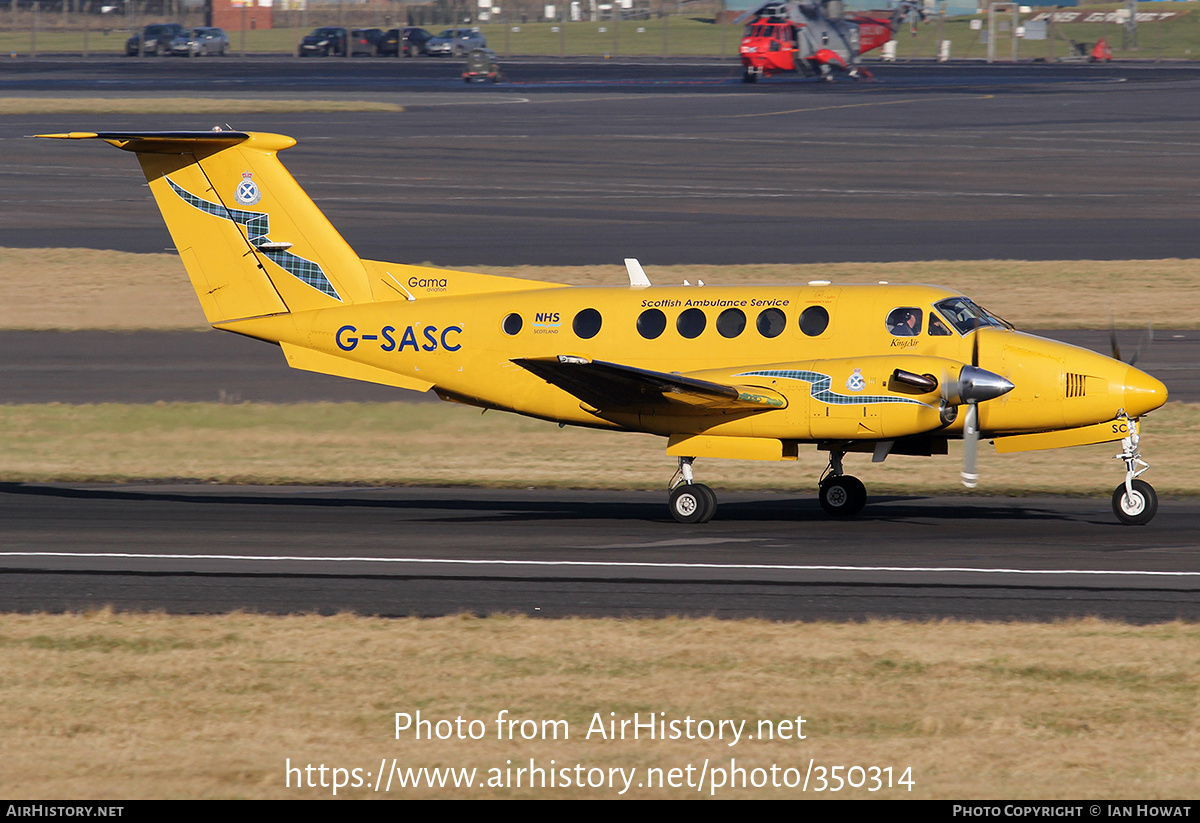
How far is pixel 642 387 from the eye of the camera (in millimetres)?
18094

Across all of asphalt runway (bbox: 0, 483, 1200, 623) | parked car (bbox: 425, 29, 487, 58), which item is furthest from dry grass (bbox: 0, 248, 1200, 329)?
parked car (bbox: 425, 29, 487, 58)

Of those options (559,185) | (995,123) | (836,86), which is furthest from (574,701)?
(836,86)

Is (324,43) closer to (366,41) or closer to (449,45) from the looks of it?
(366,41)

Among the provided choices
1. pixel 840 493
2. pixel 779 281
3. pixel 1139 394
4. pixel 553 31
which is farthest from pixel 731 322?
pixel 553 31

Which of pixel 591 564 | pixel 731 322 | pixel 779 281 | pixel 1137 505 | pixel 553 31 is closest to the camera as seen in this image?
pixel 591 564

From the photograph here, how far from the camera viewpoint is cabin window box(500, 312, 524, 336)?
63.8ft

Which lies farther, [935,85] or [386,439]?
[935,85]

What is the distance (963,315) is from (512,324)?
Answer: 5758 millimetres

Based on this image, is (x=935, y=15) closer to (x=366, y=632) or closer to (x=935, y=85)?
(x=935, y=85)

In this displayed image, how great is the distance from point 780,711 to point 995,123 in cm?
6077

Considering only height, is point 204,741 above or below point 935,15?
below

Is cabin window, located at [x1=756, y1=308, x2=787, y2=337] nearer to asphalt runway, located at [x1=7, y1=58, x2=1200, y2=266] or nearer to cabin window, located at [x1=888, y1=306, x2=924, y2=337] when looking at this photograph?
cabin window, located at [x1=888, y1=306, x2=924, y2=337]

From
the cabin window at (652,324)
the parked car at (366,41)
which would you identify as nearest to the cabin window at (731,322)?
the cabin window at (652,324)

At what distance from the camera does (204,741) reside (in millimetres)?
10547
